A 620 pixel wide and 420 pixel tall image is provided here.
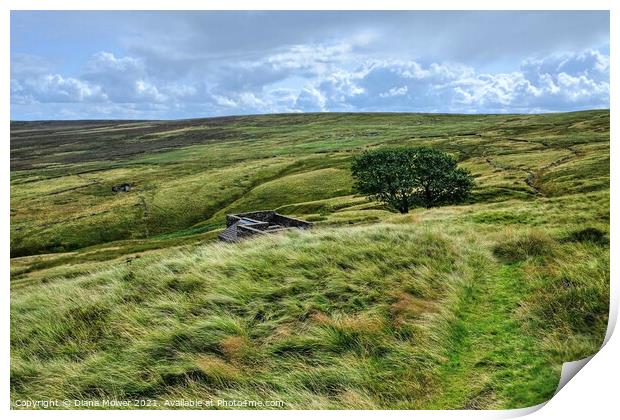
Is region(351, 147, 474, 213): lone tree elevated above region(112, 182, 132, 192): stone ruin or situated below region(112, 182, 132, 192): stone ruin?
above

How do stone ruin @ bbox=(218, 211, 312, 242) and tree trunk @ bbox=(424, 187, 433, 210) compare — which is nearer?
stone ruin @ bbox=(218, 211, 312, 242)

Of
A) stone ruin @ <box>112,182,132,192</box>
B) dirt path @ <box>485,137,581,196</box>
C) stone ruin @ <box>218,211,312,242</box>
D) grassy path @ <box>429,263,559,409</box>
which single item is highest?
dirt path @ <box>485,137,581,196</box>

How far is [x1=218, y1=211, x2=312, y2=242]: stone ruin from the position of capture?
16978mm

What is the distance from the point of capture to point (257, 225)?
19.0 meters

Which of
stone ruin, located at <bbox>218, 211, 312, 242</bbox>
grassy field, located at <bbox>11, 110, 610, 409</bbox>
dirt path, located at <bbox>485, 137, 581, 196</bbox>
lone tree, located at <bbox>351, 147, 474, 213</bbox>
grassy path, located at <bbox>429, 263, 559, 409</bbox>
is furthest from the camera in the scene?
lone tree, located at <bbox>351, 147, 474, 213</bbox>

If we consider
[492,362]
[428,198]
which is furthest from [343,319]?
[428,198]

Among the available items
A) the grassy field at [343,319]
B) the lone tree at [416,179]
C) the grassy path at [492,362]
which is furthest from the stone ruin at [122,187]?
the grassy path at [492,362]

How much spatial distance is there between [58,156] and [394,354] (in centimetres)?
11109

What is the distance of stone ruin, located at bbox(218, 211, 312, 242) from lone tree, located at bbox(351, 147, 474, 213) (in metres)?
13.6

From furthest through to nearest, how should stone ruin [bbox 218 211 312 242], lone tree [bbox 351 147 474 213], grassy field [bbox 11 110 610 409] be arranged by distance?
lone tree [bbox 351 147 474 213] < stone ruin [bbox 218 211 312 242] < grassy field [bbox 11 110 610 409]

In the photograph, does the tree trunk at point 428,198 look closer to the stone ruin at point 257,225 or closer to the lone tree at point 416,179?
the lone tree at point 416,179

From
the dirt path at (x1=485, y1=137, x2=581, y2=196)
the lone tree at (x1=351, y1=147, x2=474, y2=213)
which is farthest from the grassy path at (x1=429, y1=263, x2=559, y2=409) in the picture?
the lone tree at (x1=351, y1=147, x2=474, y2=213)

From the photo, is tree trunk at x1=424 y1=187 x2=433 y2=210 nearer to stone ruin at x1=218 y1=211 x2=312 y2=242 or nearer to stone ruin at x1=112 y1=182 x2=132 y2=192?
stone ruin at x1=218 y1=211 x2=312 y2=242
